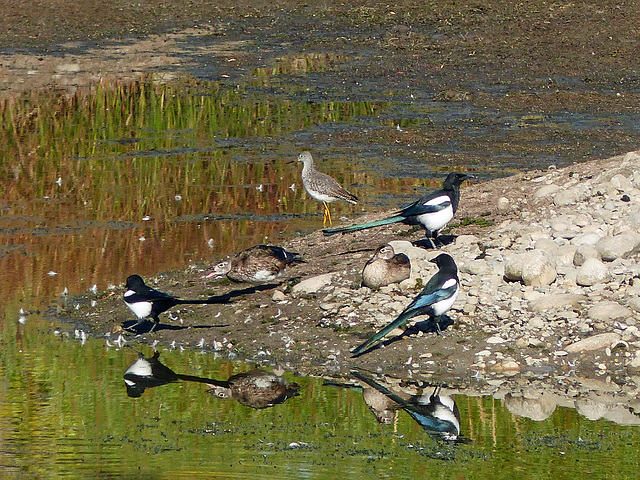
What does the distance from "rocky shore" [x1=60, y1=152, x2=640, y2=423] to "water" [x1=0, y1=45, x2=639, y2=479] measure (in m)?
0.36

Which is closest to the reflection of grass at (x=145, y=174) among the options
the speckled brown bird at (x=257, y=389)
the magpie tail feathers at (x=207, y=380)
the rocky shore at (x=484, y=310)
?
the rocky shore at (x=484, y=310)

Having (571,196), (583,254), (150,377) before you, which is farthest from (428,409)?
(571,196)

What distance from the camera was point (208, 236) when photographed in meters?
11.5

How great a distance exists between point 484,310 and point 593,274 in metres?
0.96

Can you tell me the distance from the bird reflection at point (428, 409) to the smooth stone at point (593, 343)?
1.15 m

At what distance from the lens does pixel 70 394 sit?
7.61 meters

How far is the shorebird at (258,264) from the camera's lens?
957 cm

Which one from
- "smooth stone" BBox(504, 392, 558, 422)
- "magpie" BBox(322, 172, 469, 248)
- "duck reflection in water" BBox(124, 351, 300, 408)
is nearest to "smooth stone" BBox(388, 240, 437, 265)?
"magpie" BBox(322, 172, 469, 248)

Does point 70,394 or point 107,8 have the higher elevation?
point 107,8

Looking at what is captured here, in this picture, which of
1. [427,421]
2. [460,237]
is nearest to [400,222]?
[460,237]

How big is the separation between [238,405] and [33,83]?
12638mm

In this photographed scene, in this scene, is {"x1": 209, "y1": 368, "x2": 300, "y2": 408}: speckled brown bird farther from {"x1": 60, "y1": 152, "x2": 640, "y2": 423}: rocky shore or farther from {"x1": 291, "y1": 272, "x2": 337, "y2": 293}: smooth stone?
{"x1": 291, "y1": 272, "x2": 337, "y2": 293}: smooth stone

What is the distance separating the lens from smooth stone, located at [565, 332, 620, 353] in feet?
26.3

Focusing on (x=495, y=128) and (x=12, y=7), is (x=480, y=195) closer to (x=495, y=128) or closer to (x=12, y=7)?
(x=495, y=128)
